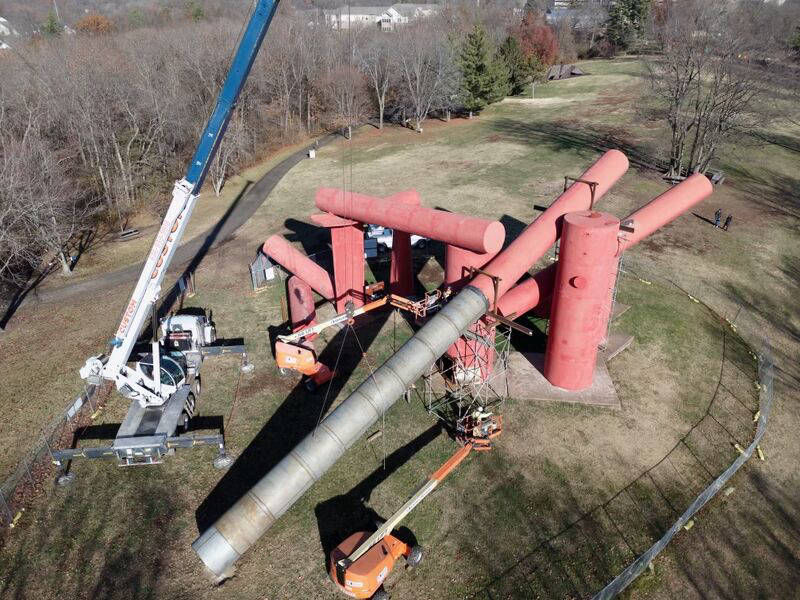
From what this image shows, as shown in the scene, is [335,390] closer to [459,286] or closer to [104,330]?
[459,286]

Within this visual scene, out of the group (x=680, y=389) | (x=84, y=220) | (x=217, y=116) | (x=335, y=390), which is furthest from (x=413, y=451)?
(x=84, y=220)

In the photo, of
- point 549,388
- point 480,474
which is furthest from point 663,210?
point 480,474

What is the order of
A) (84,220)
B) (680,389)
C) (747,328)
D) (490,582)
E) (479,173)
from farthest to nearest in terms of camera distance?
1. (479,173)
2. (84,220)
3. (747,328)
4. (680,389)
5. (490,582)

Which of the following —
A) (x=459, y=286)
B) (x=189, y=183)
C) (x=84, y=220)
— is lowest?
(x=84, y=220)

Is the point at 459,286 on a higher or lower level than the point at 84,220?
higher

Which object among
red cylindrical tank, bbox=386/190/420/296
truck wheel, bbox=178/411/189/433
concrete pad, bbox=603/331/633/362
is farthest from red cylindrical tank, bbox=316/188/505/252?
truck wheel, bbox=178/411/189/433

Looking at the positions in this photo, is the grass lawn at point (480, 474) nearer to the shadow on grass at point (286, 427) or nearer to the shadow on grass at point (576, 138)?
the shadow on grass at point (286, 427)

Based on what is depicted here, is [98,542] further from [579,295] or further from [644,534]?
[579,295]

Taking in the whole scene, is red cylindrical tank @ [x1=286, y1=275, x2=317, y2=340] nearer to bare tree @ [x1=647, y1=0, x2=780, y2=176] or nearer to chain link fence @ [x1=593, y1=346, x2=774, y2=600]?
chain link fence @ [x1=593, y1=346, x2=774, y2=600]
